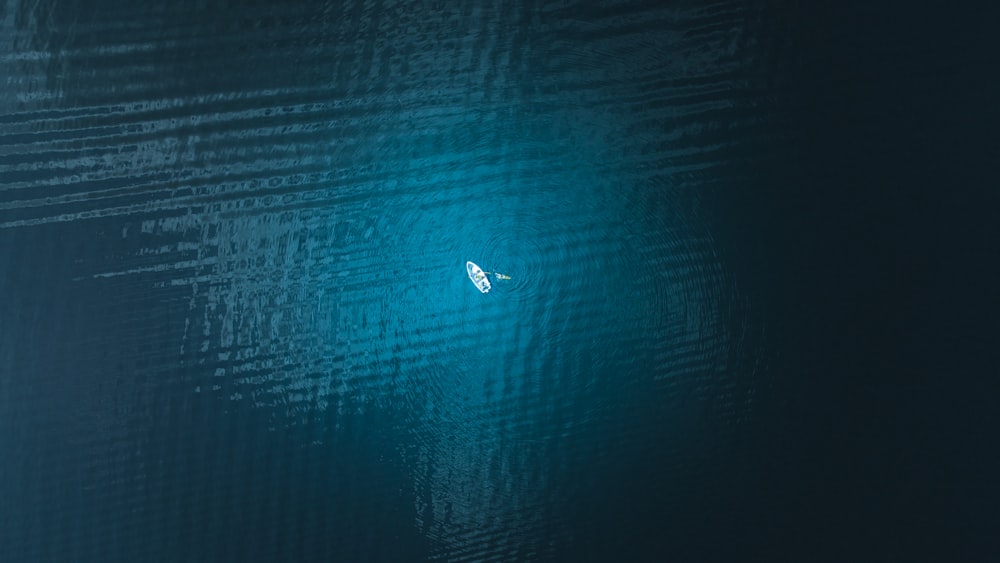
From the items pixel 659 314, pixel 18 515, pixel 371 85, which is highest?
pixel 371 85

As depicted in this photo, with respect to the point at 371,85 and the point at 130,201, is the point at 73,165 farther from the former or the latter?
the point at 371,85

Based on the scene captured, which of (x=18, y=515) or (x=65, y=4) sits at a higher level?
(x=65, y=4)

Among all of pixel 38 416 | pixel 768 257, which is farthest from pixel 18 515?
pixel 768 257
